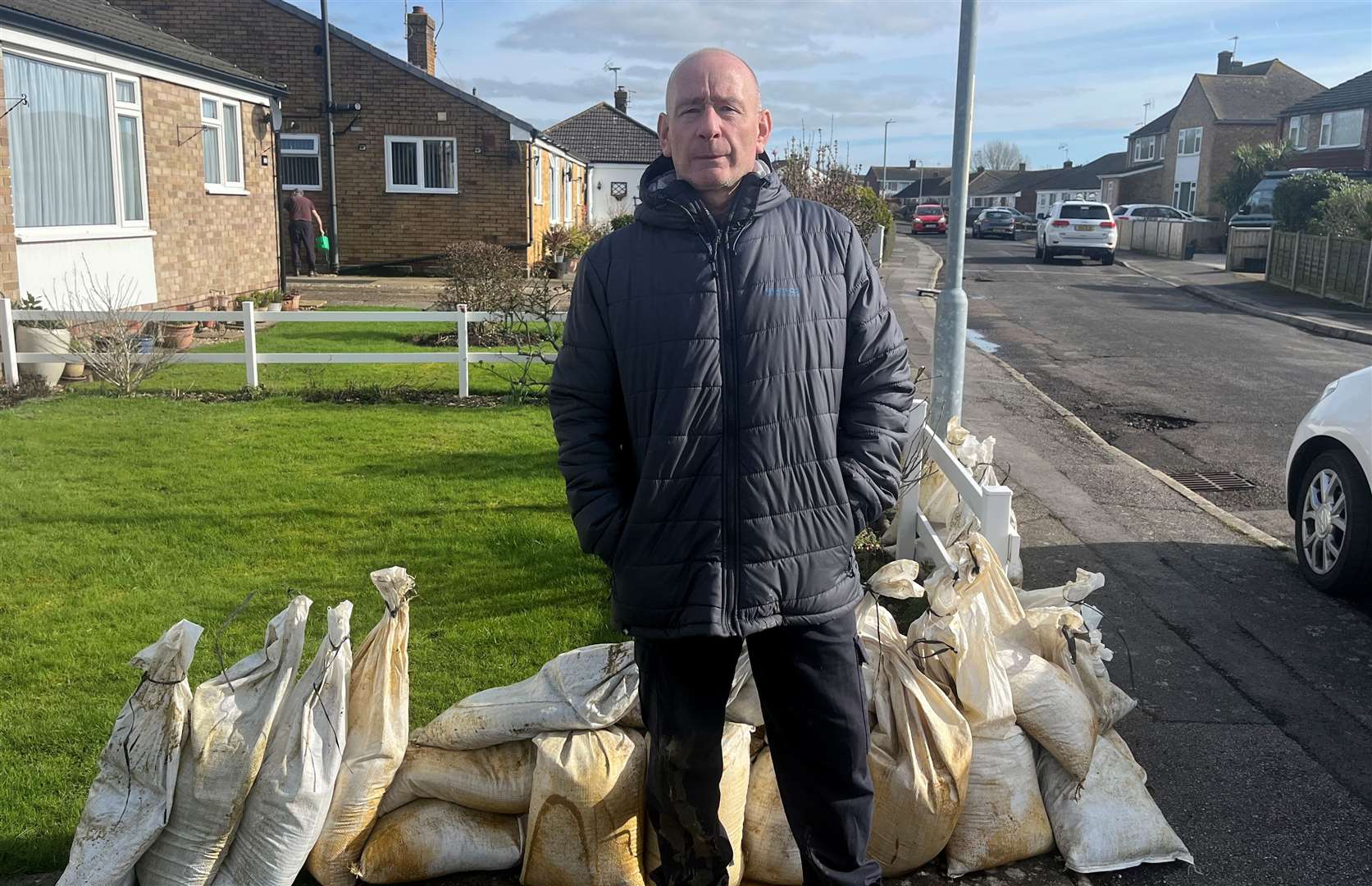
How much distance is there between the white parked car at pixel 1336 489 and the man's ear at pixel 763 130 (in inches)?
155

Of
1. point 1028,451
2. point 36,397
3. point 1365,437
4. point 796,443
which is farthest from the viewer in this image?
point 36,397

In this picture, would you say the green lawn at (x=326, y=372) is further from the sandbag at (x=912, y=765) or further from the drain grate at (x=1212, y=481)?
the sandbag at (x=912, y=765)

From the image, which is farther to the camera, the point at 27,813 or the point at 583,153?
the point at 583,153

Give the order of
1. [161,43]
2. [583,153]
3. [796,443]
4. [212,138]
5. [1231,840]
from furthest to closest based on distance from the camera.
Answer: [583,153]
[212,138]
[161,43]
[1231,840]
[796,443]

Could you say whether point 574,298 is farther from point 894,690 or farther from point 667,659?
point 894,690

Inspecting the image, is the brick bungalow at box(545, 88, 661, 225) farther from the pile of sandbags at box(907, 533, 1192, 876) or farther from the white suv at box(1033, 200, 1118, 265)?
the pile of sandbags at box(907, 533, 1192, 876)

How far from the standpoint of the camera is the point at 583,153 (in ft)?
168

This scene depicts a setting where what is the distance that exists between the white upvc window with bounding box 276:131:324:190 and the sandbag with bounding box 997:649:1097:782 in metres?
25.3

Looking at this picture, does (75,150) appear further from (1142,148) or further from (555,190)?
(1142,148)

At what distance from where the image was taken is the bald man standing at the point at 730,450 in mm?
2557

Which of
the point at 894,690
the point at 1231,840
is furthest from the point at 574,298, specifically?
the point at 1231,840

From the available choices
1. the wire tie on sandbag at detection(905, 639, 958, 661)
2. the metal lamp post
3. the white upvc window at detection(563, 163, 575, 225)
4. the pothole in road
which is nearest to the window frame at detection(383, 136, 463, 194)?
the white upvc window at detection(563, 163, 575, 225)

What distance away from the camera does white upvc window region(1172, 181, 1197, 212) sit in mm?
63375

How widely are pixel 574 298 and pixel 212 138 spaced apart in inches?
677
